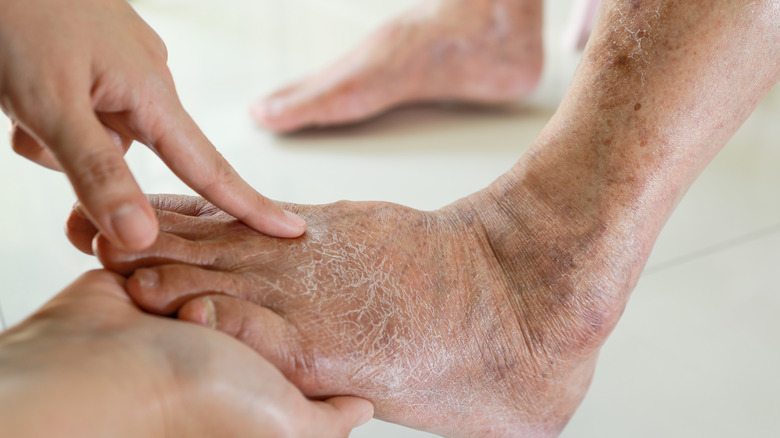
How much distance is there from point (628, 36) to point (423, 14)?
104cm

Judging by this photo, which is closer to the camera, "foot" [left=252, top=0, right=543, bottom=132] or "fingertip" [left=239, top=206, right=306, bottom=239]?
"fingertip" [left=239, top=206, right=306, bottom=239]

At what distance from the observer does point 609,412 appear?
102 centimetres

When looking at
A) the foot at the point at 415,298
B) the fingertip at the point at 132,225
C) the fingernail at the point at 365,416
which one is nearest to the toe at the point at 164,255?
the foot at the point at 415,298

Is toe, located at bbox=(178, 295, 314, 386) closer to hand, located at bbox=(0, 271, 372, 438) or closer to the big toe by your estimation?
hand, located at bbox=(0, 271, 372, 438)

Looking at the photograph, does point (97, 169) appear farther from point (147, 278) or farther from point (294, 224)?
point (294, 224)

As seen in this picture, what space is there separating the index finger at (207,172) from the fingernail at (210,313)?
0.44 feet

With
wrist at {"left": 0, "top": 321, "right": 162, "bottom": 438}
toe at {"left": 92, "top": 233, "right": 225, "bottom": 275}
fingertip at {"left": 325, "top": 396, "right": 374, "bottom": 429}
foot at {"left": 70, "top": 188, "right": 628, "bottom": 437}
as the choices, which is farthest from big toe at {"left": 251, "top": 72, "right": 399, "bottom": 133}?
wrist at {"left": 0, "top": 321, "right": 162, "bottom": 438}

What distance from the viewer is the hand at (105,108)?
2.09 feet

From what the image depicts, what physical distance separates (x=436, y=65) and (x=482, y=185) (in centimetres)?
40

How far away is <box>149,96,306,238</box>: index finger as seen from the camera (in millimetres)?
765

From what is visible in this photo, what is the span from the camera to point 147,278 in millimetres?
747

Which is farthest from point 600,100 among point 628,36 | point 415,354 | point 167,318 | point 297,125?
point 297,125

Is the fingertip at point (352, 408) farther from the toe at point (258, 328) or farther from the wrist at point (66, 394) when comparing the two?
the wrist at point (66, 394)

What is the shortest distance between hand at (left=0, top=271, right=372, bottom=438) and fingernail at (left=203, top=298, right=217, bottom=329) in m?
0.03
